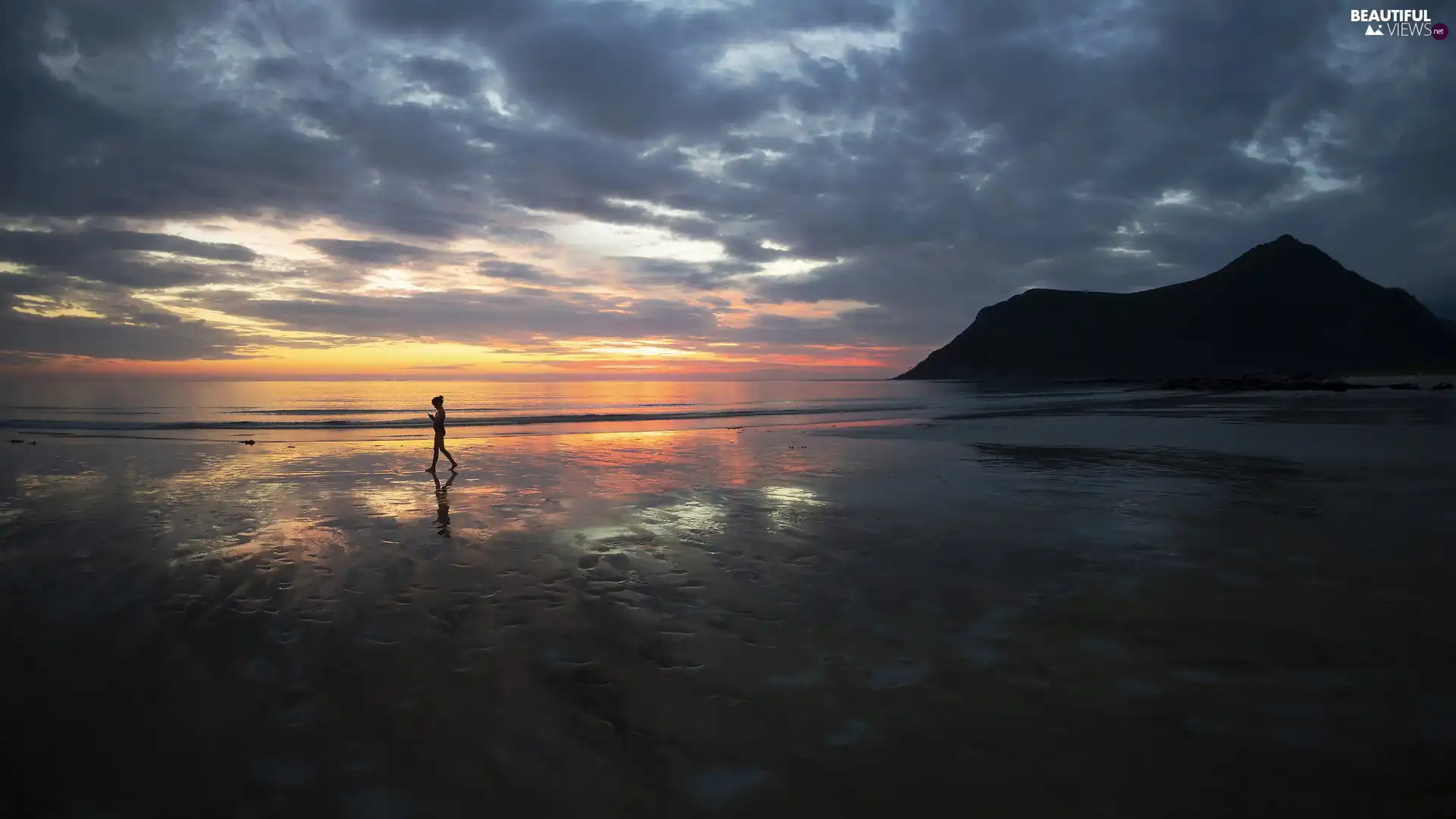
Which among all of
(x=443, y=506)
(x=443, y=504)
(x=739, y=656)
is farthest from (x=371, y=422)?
(x=739, y=656)

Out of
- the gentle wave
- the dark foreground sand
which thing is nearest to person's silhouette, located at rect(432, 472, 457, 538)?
the dark foreground sand

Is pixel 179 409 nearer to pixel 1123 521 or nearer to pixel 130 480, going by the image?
pixel 130 480

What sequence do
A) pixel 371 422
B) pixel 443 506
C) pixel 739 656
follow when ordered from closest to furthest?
pixel 739 656, pixel 443 506, pixel 371 422

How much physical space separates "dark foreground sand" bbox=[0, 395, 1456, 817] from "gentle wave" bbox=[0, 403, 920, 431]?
2846 cm

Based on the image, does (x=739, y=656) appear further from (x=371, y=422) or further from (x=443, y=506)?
(x=371, y=422)

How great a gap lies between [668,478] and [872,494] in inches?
230

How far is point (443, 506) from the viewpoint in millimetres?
14195

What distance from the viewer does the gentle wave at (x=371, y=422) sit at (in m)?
38.9

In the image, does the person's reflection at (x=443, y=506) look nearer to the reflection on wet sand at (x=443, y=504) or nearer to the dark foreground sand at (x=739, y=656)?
the reflection on wet sand at (x=443, y=504)

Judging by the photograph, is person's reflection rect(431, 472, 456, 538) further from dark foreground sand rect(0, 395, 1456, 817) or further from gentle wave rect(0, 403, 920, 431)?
gentle wave rect(0, 403, 920, 431)

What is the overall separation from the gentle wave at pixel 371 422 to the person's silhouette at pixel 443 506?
24.8 meters

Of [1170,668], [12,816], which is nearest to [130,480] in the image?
[12,816]

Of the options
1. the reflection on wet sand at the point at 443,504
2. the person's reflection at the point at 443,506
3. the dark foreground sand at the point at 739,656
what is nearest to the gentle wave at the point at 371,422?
the reflection on wet sand at the point at 443,504

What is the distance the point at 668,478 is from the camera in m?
17.9
